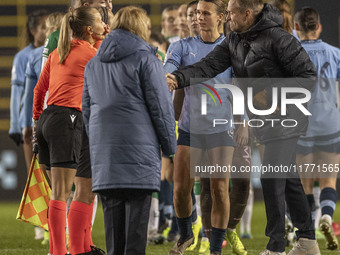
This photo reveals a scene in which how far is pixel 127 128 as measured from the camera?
4.81m

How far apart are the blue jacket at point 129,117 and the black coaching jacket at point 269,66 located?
1.02 m

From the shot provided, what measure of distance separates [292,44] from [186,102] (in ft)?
3.85

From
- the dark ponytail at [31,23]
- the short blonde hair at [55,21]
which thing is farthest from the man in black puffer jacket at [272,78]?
the dark ponytail at [31,23]

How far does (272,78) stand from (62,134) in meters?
1.53

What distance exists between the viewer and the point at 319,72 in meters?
7.77

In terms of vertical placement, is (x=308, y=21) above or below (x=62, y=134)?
above

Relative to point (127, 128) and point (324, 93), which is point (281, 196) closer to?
point (127, 128)

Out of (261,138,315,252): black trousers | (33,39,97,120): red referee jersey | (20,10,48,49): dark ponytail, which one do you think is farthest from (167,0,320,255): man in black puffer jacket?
(20,10,48,49): dark ponytail

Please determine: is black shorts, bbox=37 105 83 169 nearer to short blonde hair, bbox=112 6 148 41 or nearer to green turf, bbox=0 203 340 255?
short blonde hair, bbox=112 6 148 41

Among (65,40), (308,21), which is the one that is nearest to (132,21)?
(65,40)

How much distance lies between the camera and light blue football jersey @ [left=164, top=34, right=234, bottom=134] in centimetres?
659

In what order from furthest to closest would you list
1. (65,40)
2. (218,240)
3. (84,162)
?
(218,240) < (84,162) < (65,40)

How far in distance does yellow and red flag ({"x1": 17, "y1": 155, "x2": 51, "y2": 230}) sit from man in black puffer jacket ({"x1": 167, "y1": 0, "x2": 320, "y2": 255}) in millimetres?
1395

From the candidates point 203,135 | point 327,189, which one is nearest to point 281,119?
point 203,135
